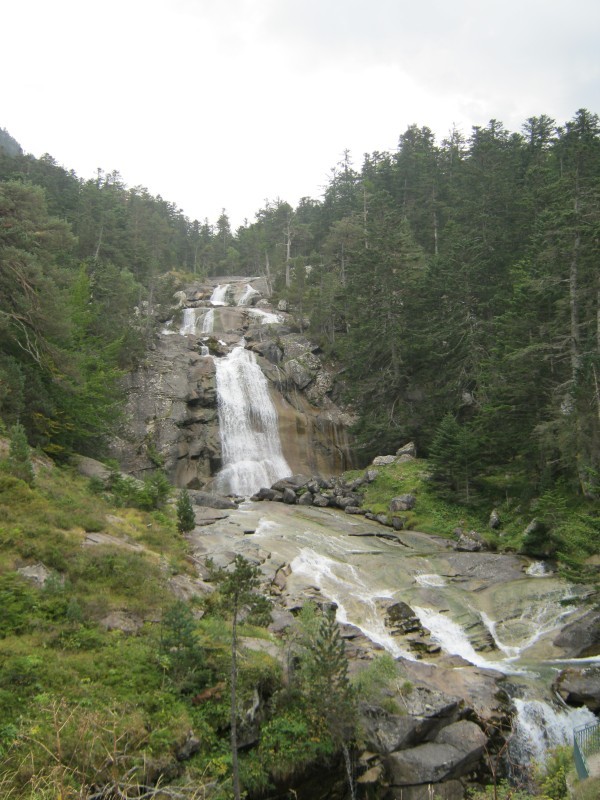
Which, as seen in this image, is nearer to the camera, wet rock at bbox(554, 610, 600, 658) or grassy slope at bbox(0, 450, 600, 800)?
grassy slope at bbox(0, 450, 600, 800)

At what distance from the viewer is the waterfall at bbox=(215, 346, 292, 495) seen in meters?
35.9

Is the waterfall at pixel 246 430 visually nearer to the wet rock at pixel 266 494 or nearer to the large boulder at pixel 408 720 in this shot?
the wet rock at pixel 266 494

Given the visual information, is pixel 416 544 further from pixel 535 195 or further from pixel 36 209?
pixel 535 195

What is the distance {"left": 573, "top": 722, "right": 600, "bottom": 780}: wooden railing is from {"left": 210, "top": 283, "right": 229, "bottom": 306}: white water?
59.9 meters

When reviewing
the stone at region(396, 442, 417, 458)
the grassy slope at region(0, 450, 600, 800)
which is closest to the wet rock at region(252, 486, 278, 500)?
the stone at region(396, 442, 417, 458)

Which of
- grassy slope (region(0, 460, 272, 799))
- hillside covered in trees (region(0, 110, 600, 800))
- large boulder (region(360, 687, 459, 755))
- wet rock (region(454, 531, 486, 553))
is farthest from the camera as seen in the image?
wet rock (region(454, 531, 486, 553))

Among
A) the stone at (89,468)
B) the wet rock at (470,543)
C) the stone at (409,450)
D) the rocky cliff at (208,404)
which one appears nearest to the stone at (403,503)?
the wet rock at (470,543)

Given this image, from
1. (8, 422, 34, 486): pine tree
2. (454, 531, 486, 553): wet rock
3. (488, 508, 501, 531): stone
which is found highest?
(8, 422, 34, 486): pine tree

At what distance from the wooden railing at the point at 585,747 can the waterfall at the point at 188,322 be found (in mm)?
47605

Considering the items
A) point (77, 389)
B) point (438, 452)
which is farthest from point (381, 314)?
point (77, 389)

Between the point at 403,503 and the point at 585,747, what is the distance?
19304mm

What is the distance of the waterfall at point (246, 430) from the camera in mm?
35875

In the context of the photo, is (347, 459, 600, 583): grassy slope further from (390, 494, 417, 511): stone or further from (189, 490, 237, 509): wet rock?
(189, 490, 237, 509): wet rock

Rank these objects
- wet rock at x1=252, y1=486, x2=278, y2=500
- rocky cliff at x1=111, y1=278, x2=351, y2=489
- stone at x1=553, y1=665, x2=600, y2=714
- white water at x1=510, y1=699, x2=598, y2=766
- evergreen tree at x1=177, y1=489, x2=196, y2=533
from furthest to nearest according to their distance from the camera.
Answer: rocky cliff at x1=111, y1=278, x2=351, y2=489 → wet rock at x1=252, y1=486, x2=278, y2=500 → evergreen tree at x1=177, y1=489, x2=196, y2=533 → stone at x1=553, y1=665, x2=600, y2=714 → white water at x1=510, y1=699, x2=598, y2=766
